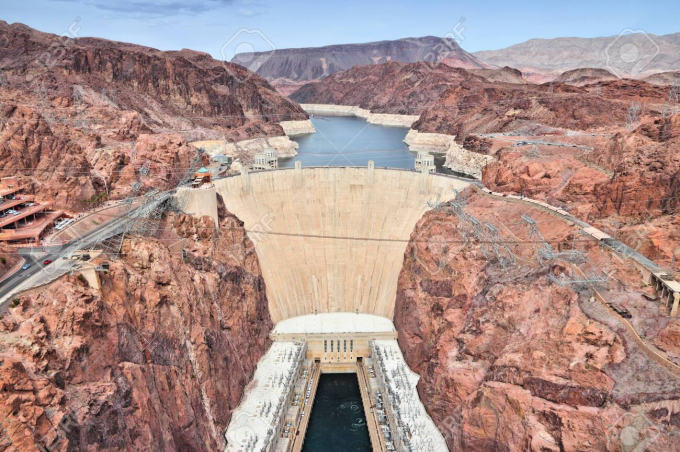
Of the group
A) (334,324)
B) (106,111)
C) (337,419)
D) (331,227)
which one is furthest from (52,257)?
(106,111)

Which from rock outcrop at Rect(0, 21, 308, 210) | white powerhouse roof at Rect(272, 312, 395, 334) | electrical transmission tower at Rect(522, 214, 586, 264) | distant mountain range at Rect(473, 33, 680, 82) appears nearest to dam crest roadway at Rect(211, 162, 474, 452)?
white powerhouse roof at Rect(272, 312, 395, 334)

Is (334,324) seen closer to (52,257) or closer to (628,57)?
(52,257)

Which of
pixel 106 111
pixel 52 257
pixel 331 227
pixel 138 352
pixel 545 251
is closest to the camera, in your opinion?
pixel 138 352

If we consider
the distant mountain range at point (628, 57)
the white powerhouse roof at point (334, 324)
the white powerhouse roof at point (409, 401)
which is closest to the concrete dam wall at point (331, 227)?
the white powerhouse roof at point (334, 324)

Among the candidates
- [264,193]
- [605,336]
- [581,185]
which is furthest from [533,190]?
[264,193]

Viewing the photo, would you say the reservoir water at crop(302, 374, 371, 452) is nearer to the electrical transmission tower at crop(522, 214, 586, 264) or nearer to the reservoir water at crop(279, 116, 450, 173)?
the electrical transmission tower at crop(522, 214, 586, 264)

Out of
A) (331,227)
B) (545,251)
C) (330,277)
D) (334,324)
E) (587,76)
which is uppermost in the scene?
(587,76)

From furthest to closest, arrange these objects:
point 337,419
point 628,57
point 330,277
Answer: point 628,57 → point 330,277 → point 337,419
